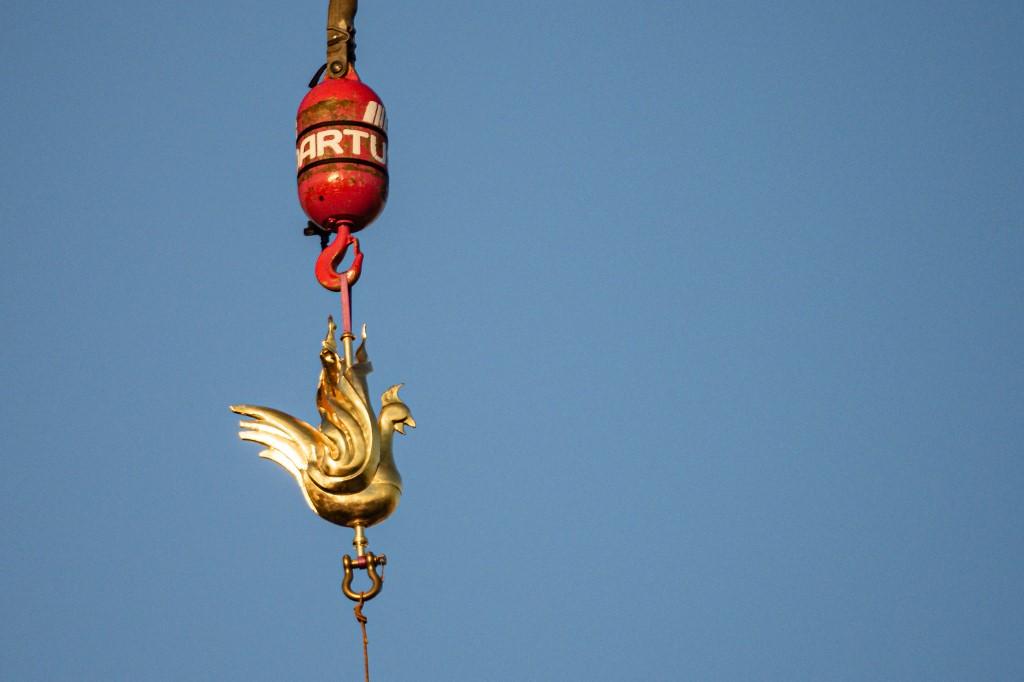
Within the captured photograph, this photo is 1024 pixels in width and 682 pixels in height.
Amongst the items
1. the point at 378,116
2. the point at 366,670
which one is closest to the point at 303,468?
the point at 366,670

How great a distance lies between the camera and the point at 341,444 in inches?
625

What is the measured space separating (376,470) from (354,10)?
3.58m

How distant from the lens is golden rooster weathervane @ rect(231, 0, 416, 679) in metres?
15.8

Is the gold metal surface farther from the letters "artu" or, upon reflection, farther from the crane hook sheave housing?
the letters "artu"

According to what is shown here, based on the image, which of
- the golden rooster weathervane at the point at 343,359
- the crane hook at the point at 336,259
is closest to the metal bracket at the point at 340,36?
the golden rooster weathervane at the point at 343,359

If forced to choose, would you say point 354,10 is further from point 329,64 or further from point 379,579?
point 379,579

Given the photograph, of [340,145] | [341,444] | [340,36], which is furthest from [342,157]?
[341,444]

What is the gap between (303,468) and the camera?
1585 cm

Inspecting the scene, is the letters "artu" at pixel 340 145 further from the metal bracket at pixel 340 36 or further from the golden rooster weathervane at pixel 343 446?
the golden rooster weathervane at pixel 343 446

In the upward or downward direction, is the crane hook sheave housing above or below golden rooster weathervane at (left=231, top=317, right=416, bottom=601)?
above

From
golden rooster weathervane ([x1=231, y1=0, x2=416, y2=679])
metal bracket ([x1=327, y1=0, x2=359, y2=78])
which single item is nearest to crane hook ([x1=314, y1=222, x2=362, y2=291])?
golden rooster weathervane ([x1=231, y1=0, x2=416, y2=679])

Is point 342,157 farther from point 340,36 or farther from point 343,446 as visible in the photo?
point 343,446

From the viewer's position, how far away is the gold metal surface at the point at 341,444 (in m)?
15.8

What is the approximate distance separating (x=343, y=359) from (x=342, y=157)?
146cm
